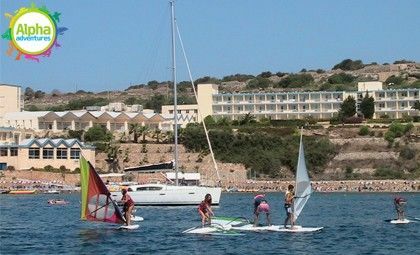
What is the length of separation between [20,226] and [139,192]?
19675mm

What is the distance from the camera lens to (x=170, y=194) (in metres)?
63.6

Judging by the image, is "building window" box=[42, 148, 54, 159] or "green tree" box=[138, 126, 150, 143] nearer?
"building window" box=[42, 148, 54, 159]

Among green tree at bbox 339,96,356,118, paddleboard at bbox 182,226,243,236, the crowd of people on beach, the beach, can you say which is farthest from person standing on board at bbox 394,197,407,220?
green tree at bbox 339,96,356,118

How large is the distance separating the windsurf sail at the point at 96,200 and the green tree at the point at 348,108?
105234 millimetres

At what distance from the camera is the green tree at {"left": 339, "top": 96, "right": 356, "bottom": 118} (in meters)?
144

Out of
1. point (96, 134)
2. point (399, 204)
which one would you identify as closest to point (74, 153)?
point (96, 134)

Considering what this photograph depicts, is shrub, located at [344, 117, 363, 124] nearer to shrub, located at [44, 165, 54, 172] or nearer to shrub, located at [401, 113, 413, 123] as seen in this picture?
shrub, located at [401, 113, 413, 123]

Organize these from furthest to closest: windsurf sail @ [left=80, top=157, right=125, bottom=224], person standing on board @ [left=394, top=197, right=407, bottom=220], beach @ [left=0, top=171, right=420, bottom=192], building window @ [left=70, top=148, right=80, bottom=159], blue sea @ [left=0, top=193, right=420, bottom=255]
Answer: building window @ [left=70, top=148, right=80, bottom=159]
beach @ [left=0, top=171, right=420, bottom=192]
person standing on board @ [left=394, top=197, right=407, bottom=220]
windsurf sail @ [left=80, top=157, right=125, bottom=224]
blue sea @ [left=0, top=193, right=420, bottom=255]

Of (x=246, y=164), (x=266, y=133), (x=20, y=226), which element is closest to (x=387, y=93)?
(x=266, y=133)

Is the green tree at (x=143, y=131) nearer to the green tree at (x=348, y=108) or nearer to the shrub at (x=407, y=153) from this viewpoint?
the green tree at (x=348, y=108)

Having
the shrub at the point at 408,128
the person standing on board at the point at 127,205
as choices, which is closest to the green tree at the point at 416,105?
the shrub at the point at 408,128

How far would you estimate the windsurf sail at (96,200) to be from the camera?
41.3m

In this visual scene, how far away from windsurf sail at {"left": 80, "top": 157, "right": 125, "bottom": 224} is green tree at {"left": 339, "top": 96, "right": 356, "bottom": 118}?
105234 millimetres

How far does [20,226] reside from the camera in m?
45.7
